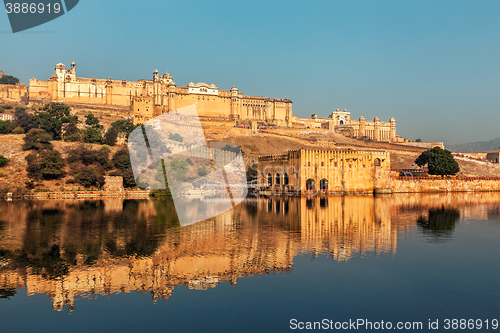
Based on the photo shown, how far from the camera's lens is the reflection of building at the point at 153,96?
255 ft

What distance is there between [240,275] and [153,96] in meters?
72.5

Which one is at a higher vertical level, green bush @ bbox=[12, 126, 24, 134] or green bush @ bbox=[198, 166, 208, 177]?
green bush @ bbox=[12, 126, 24, 134]

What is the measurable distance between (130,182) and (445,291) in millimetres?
34270

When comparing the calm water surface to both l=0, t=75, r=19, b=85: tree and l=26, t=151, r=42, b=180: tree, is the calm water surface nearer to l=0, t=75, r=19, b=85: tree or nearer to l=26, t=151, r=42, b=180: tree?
l=26, t=151, r=42, b=180: tree

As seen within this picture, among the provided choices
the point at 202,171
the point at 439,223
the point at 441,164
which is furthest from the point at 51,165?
the point at 441,164

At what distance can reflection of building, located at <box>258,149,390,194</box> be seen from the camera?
125 feet

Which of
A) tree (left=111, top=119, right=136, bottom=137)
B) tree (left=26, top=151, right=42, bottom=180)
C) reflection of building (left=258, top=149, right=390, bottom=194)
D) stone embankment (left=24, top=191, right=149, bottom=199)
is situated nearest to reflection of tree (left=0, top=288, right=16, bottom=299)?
stone embankment (left=24, top=191, right=149, bottom=199)

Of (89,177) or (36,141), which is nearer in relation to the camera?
(89,177)

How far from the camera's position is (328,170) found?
3894 cm

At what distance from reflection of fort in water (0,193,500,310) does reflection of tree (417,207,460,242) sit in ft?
1.68

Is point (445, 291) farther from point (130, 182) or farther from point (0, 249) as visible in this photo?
point (130, 182)

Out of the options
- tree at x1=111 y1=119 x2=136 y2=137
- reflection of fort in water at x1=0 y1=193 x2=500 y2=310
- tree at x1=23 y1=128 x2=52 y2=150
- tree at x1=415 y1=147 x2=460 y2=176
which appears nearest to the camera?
reflection of fort in water at x1=0 y1=193 x2=500 y2=310

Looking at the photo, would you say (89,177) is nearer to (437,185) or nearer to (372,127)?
(437,185)

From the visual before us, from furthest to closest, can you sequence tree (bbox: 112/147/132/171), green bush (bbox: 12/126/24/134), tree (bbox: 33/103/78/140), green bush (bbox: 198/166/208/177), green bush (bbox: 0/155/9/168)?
tree (bbox: 33/103/78/140)
green bush (bbox: 198/166/208/177)
green bush (bbox: 12/126/24/134)
tree (bbox: 112/147/132/171)
green bush (bbox: 0/155/9/168)
